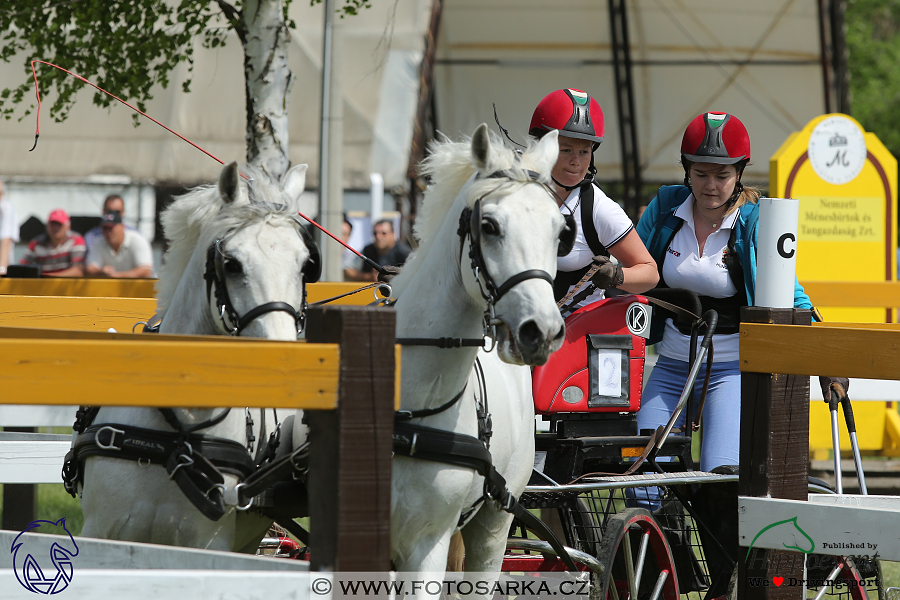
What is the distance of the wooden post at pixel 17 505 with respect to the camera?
5.74m

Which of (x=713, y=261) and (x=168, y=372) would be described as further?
(x=713, y=261)

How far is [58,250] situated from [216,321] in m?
8.63

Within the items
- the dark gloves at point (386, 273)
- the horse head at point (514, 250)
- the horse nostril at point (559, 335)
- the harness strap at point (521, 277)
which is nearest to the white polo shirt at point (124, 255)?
the dark gloves at point (386, 273)

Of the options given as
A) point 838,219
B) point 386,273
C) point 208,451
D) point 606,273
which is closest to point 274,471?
point 208,451

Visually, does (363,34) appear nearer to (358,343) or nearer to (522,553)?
(522,553)

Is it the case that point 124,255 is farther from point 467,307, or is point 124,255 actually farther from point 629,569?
point 467,307

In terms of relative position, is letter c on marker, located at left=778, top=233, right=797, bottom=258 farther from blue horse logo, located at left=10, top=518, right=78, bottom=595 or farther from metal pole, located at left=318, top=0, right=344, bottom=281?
metal pole, located at left=318, top=0, right=344, bottom=281

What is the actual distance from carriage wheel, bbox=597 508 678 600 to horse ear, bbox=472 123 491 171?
164 cm

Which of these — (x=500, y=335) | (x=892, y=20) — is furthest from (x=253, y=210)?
(x=892, y=20)

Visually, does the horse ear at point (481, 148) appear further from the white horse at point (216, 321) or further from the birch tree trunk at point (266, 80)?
the birch tree trunk at point (266, 80)

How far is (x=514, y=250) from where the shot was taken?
279 cm

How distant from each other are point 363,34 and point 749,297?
477 inches

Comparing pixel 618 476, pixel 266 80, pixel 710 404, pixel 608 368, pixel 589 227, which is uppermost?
pixel 266 80

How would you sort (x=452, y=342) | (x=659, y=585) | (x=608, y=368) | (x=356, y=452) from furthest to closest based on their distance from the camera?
1. (x=659, y=585)
2. (x=608, y=368)
3. (x=452, y=342)
4. (x=356, y=452)
